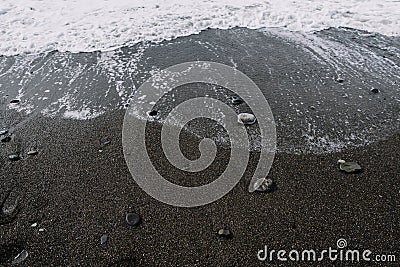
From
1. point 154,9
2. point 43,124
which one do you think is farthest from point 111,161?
point 154,9

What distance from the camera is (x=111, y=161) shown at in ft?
11.7

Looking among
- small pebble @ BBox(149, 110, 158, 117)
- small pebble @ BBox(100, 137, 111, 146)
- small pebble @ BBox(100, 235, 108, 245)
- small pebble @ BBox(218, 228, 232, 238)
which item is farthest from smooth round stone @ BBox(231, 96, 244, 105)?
small pebble @ BBox(100, 235, 108, 245)

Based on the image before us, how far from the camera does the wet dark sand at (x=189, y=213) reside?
263 cm

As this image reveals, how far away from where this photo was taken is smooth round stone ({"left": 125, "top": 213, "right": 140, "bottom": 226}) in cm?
286

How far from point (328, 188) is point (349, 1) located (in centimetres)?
A: 716

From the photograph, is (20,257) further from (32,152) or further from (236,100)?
(236,100)

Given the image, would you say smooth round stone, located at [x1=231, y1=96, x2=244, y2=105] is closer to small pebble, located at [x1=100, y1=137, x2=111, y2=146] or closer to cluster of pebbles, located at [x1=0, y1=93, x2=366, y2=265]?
cluster of pebbles, located at [x1=0, y1=93, x2=366, y2=265]

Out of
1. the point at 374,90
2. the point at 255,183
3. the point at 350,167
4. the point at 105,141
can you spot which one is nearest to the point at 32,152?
the point at 105,141

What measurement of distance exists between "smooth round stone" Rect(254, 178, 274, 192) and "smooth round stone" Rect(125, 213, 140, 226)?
45.6 inches

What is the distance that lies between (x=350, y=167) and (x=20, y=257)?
318 centimetres

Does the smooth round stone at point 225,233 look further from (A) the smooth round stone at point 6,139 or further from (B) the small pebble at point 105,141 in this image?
(A) the smooth round stone at point 6,139

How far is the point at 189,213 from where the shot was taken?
2.96 metres

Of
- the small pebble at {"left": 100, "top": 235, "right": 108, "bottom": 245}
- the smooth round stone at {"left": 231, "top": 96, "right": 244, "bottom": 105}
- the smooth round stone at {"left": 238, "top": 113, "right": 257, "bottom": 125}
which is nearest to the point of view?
the small pebble at {"left": 100, "top": 235, "right": 108, "bottom": 245}

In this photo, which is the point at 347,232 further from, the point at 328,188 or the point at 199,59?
the point at 199,59
